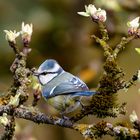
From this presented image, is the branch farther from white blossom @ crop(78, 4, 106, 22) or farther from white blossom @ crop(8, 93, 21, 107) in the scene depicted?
white blossom @ crop(78, 4, 106, 22)

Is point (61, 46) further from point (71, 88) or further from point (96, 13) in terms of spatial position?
point (96, 13)

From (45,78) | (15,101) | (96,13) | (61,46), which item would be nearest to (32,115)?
(15,101)

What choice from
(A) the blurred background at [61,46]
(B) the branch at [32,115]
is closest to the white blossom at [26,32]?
(B) the branch at [32,115]

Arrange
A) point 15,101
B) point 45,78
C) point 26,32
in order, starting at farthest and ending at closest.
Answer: point 45,78, point 26,32, point 15,101

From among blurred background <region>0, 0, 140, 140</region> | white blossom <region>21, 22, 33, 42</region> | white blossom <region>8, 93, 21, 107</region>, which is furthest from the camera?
blurred background <region>0, 0, 140, 140</region>

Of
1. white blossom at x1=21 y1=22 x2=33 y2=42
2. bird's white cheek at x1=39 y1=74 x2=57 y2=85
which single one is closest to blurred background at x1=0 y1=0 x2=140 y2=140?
bird's white cheek at x1=39 y1=74 x2=57 y2=85

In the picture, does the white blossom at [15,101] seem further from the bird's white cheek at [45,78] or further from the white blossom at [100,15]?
the white blossom at [100,15]
